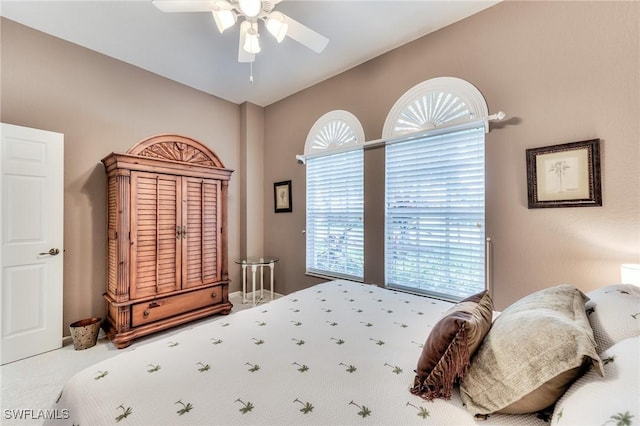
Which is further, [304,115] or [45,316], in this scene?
[304,115]

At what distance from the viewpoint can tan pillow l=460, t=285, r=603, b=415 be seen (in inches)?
30.6

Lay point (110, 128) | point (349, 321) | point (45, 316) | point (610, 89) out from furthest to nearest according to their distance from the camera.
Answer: point (110, 128), point (45, 316), point (610, 89), point (349, 321)

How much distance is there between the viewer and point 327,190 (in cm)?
347

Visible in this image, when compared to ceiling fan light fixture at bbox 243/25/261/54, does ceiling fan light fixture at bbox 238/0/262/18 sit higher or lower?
higher

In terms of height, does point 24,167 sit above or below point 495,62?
below

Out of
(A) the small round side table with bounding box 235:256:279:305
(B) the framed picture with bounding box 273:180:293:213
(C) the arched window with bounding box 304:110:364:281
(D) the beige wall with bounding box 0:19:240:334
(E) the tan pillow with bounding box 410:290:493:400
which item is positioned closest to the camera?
(E) the tan pillow with bounding box 410:290:493:400

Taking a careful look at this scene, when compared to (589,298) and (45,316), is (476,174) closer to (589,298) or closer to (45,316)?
(589,298)

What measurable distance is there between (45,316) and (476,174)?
4.06 metres

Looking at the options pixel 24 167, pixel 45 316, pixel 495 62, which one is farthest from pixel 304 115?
pixel 45 316

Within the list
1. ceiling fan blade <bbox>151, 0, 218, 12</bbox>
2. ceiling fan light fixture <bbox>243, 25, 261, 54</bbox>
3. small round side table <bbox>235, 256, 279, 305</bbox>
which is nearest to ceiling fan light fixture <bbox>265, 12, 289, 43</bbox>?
ceiling fan light fixture <bbox>243, 25, 261, 54</bbox>

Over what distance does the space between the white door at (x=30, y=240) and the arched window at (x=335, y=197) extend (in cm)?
258

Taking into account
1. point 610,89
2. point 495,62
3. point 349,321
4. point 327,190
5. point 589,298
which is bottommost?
point 349,321

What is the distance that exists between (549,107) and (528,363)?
80.1 inches

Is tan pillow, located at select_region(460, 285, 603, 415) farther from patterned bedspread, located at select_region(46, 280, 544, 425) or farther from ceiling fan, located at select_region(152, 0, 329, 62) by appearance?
ceiling fan, located at select_region(152, 0, 329, 62)
